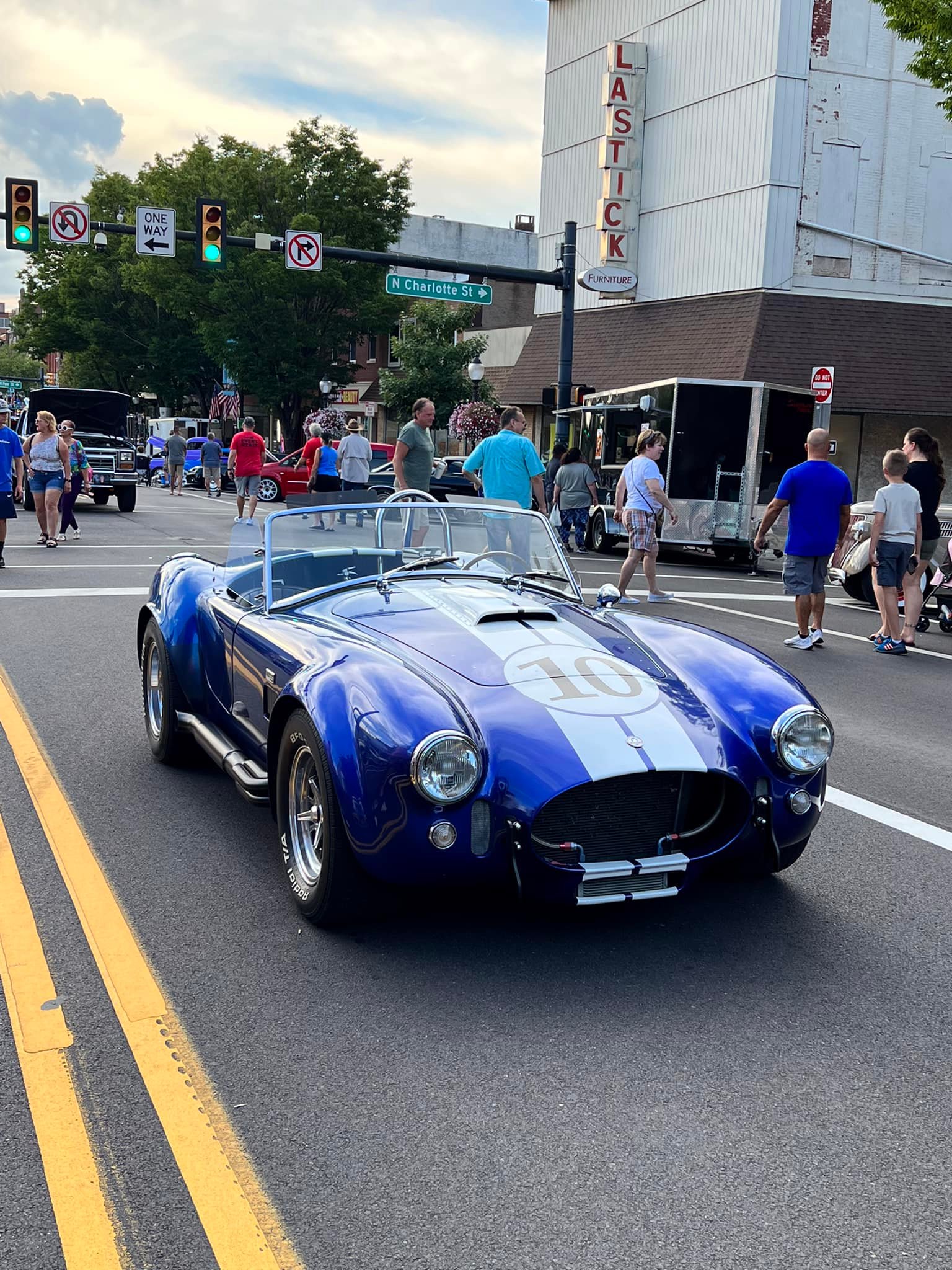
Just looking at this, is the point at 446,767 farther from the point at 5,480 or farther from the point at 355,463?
the point at 355,463

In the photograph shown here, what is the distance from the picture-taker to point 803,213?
1051 inches

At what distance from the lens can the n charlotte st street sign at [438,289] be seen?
80.6 ft

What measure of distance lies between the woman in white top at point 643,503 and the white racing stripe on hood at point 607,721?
8355mm

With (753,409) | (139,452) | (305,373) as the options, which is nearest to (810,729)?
(753,409)

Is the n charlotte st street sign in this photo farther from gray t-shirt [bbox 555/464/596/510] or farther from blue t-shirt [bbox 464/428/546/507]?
blue t-shirt [bbox 464/428/546/507]

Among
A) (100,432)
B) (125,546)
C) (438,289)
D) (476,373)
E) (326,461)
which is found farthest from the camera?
(476,373)

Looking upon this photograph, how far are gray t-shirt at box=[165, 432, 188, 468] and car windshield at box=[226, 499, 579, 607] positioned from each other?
30.7 metres

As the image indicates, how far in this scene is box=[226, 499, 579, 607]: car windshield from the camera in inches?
211

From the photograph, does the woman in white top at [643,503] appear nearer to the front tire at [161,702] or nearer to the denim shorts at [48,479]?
the front tire at [161,702]

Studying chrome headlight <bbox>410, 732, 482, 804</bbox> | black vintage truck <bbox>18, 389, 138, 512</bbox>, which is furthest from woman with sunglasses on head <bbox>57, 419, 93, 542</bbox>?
chrome headlight <bbox>410, 732, 482, 804</bbox>

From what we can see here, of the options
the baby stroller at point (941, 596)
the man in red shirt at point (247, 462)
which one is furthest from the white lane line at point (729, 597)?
the man in red shirt at point (247, 462)

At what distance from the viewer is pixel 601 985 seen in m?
3.70

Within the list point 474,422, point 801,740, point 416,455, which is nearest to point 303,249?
point 474,422

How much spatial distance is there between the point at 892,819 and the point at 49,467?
44.2 feet
